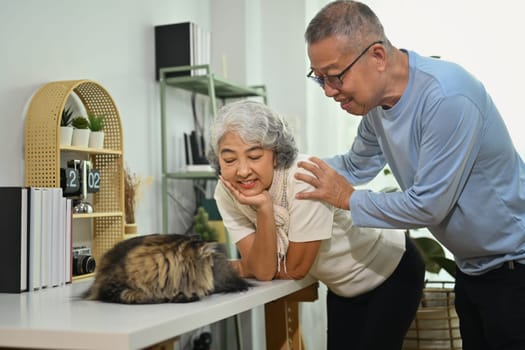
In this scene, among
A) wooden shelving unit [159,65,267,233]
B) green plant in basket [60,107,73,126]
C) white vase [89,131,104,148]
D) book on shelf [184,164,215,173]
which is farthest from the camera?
book on shelf [184,164,215,173]

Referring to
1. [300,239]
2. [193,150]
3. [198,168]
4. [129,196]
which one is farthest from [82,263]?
[193,150]

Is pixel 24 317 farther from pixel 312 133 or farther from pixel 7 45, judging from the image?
pixel 312 133

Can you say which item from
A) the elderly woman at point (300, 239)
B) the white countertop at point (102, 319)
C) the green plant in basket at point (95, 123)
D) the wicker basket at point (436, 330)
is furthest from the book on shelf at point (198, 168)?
the white countertop at point (102, 319)

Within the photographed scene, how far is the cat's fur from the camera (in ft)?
4.78

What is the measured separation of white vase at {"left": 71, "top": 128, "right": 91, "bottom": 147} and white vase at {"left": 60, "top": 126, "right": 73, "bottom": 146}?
47 mm

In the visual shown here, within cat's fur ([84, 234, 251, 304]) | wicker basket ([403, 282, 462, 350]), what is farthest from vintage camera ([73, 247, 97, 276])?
wicker basket ([403, 282, 462, 350])

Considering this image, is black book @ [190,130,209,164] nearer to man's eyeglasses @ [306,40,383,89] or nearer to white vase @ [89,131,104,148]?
white vase @ [89,131,104,148]

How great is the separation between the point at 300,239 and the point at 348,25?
57cm

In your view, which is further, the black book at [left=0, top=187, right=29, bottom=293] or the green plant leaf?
the green plant leaf

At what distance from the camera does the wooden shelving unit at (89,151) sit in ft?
7.55

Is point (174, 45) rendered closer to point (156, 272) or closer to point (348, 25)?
point (348, 25)

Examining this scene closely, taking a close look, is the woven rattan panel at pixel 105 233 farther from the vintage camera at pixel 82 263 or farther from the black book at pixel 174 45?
the black book at pixel 174 45

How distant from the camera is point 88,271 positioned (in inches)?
92.9

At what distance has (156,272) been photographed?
4.80 feet
